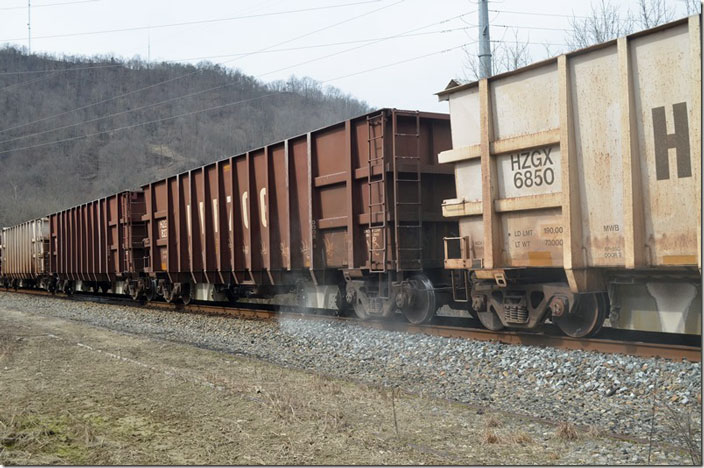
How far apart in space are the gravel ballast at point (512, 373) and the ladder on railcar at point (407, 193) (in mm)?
1278

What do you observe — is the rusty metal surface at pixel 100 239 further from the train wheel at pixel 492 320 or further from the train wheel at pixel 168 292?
the train wheel at pixel 492 320

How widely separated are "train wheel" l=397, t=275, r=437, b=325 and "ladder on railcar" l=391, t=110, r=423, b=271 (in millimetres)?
250

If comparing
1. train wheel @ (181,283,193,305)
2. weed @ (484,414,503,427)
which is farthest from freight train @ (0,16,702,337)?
train wheel @ (181,283,193,305)

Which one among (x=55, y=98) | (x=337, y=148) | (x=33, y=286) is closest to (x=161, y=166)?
(x=55, y=98)

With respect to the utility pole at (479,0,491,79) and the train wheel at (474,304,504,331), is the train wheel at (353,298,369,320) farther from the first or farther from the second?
the utility pole at (479,0,491,79)

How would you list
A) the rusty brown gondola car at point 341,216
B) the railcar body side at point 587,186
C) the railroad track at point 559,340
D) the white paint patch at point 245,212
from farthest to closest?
the white paint patch at point 245,212
the rusty brown gondola car at point 341,216
the railroad track at point 559,340
the railcar body side at point 587,186

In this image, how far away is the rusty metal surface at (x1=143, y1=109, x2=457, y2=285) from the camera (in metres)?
10.8

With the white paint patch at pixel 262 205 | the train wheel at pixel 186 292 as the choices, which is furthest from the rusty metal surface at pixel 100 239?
the white paint patch at pixel 262 205

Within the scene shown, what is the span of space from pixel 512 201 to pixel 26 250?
31286 mm

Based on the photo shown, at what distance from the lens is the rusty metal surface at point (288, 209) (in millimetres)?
10773

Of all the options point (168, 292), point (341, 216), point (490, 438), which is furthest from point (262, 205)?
point (490, 438)

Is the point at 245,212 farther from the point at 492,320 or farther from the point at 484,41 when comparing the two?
the point at 484,41

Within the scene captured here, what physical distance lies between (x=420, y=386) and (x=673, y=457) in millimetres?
2875

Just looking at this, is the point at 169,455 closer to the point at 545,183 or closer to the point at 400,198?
the point at 545,183
